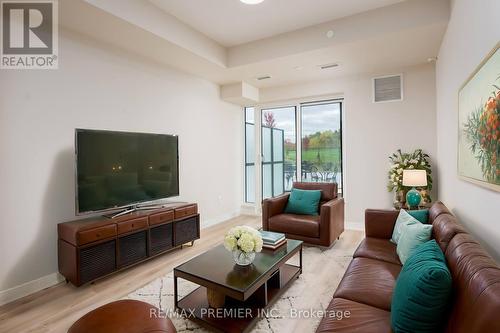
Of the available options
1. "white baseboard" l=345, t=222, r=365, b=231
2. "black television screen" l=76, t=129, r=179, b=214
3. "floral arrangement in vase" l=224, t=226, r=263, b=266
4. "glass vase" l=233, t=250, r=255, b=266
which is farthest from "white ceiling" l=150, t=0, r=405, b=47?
"white baseboard" l=345, t=222, r=365, b=231

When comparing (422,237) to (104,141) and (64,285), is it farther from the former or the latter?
(64,285)

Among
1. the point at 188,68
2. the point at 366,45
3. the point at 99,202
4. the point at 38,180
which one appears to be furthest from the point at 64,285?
the point at 366,45

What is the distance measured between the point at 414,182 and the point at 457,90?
127cm

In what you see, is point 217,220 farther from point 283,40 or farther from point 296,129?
point 283,40

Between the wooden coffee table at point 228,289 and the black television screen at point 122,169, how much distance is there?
1.34m

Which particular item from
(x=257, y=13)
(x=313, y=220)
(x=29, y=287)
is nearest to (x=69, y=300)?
(x=29, y=287)

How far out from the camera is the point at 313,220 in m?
3.45

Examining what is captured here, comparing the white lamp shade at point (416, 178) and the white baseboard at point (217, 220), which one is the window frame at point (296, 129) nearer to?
the white baseboard at point (217, 220)

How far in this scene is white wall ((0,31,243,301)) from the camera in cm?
240

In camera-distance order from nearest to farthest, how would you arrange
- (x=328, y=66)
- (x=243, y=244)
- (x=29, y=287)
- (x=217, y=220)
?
1. (x=243, y=244)
2. (x=29, y=287)
3. (x=328, y=66)
4. (x=217, y=220)

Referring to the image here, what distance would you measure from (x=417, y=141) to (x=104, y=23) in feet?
14.4

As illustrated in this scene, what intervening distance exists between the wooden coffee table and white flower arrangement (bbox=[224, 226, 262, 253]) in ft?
0.56

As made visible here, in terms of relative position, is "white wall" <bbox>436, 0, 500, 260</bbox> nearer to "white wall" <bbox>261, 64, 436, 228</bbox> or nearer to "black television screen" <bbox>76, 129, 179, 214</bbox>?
"white wall" <bbox>261, 64, 436, 228</bbox>

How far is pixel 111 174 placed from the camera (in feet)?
9.48
